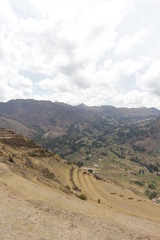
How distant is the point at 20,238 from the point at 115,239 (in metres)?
8.64

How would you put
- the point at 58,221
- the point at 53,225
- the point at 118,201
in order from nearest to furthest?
the point at 53,225 < the point at 58,221 < the point at 118,201

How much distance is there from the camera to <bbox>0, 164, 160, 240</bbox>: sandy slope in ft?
73.2

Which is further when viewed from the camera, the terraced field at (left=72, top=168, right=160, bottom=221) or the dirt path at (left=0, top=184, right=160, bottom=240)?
the terraced field at (left=72, top=168, right=160, bottom=221)

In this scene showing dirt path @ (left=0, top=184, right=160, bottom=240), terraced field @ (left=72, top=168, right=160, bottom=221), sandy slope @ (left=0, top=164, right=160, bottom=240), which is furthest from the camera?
terraced field @ (left=72, top=168, right=160, bottom=221)

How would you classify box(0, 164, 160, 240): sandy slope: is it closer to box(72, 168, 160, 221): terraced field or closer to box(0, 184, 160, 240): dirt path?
box(0, 184, 160, 240): dirt path

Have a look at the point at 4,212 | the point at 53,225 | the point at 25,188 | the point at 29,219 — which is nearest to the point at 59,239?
the point at 53,225

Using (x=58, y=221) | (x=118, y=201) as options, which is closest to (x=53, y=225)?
(x=58, y=221)

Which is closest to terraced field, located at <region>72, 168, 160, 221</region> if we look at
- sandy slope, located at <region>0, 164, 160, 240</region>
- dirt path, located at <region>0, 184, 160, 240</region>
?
sandy slope, located at <region>0, 164, 160, 240</region>

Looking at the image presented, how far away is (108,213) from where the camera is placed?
2919cm

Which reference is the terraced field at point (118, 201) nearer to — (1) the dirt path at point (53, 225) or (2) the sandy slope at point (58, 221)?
(2) the sandy slope at point (58, 221)

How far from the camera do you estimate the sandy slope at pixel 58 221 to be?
22297mm

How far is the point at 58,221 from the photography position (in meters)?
24.7

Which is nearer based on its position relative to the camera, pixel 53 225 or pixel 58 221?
pixel 53 225

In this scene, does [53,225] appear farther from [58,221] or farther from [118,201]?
[118,201]
